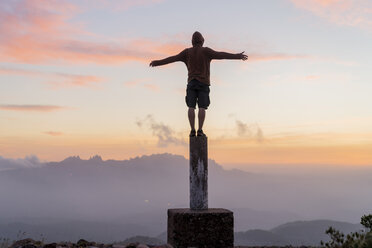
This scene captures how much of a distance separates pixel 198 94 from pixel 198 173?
2.03m

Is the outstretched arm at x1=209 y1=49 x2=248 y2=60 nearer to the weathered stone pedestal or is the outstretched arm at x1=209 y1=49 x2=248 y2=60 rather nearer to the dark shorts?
the dark shorts

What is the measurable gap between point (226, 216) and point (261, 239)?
12339 centimetres

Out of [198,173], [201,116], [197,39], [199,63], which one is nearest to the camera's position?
[198,173]

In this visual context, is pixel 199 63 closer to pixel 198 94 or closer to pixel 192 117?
pixel 198 94

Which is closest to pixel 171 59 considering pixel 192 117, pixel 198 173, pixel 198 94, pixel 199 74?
pixel 199 74

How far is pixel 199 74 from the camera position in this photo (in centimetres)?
1050

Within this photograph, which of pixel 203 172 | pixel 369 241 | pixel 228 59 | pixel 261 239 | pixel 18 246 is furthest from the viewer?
pixel 261 239

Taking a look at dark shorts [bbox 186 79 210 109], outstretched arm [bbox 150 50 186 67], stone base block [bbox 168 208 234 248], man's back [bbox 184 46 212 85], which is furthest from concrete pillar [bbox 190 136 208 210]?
outstretched arm [bbox 150 50 186 67]

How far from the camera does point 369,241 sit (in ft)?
24.2

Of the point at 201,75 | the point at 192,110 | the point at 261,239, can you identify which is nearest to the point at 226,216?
the point at 192,110

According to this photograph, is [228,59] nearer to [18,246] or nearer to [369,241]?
[369,241]

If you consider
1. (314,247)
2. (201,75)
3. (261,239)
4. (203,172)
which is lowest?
(261,239)

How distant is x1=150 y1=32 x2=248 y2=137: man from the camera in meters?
10.5

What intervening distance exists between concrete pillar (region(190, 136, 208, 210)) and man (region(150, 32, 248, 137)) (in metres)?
0.35
